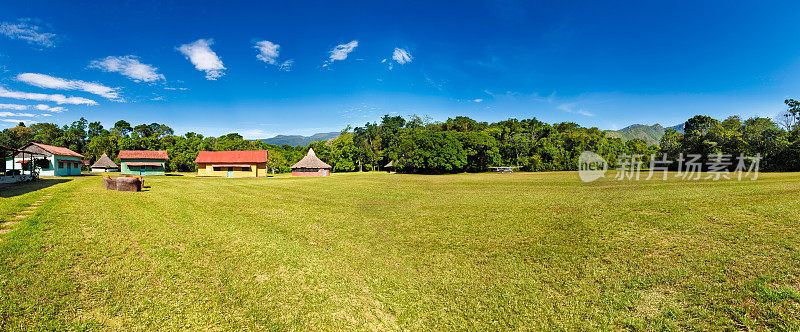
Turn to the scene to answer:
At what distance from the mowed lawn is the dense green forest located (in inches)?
1711

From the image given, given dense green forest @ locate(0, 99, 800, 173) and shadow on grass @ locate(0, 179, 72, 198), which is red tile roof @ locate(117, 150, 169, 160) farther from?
shadow on grass @ locate(0, 179, 72, 198)

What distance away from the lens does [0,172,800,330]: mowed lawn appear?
4.86 m

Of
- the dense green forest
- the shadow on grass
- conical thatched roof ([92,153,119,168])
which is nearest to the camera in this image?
the shadow on grass

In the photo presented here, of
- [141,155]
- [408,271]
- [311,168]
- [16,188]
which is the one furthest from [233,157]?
[408,271]

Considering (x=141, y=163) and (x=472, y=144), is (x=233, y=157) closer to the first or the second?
(x=141, y=163)

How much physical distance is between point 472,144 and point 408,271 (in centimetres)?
5311

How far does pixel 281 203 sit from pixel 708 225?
57.6ft

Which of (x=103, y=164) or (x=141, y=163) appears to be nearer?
(x=141, y=163)

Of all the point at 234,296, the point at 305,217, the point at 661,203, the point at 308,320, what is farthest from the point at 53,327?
the point at 661,203

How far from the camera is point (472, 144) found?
189 feet

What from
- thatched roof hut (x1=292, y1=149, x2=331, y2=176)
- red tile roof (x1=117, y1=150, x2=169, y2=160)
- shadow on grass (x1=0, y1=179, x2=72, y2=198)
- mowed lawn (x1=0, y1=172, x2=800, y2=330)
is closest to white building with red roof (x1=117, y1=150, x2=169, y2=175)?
red tile roof (x1=117, y1=150, x2=169, y2=160)

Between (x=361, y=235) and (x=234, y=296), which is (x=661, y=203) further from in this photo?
(x=234, y=296)

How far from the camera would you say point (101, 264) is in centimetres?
622

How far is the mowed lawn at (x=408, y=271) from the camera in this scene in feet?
15.9
